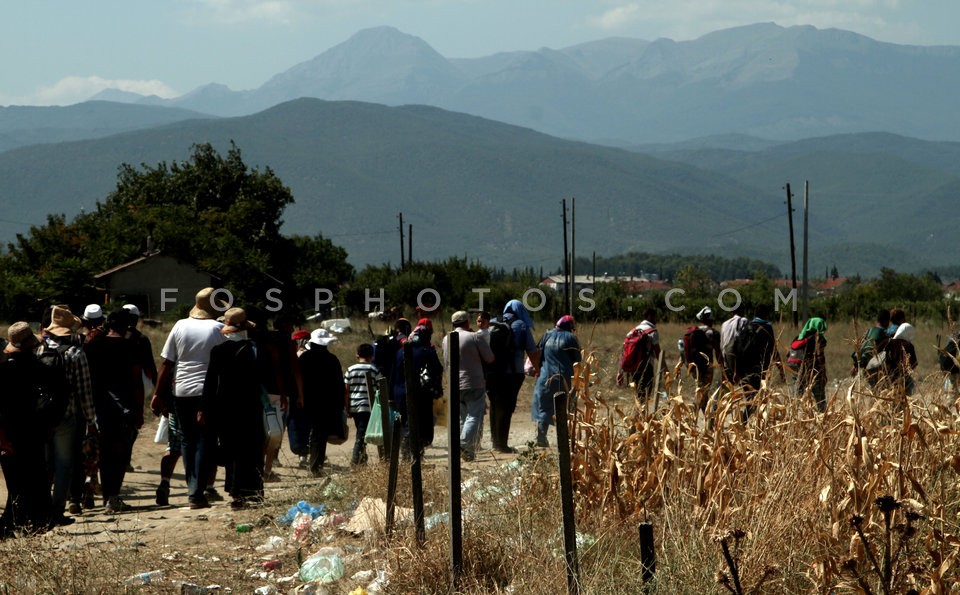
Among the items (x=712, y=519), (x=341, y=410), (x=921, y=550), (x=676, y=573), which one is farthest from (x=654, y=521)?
(x=341, y=410)

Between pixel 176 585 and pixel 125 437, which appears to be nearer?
pixel 176 585

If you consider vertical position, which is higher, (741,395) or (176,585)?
(741,395)

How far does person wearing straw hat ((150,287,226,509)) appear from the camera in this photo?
32.0 feet

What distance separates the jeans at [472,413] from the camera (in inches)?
504

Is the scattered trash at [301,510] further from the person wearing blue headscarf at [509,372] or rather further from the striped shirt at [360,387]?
the person wearing blue headscarf at [509,372]

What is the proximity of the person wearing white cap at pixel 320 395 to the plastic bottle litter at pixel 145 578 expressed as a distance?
5003mm

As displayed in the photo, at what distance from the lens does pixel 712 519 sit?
688cm

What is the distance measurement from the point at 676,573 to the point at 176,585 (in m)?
2.77

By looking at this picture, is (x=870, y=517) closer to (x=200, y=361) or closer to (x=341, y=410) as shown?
(x=200, y=361)

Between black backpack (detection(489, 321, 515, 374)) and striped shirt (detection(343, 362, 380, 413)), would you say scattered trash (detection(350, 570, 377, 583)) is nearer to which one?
striped shirt (detection(343, 362, 380, 413))

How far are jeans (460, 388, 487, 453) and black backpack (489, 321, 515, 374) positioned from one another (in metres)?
0.87

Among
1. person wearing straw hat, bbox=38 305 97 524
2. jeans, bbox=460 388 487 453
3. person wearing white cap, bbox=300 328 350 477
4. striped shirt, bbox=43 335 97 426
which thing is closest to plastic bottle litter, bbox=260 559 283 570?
person wearing straw hat, bbox=38 305 97 524

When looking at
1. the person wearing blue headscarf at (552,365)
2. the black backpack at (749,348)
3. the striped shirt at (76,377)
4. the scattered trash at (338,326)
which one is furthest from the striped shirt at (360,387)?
the scattered trash at (338,326)

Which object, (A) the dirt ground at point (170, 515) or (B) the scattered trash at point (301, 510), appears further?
(B) the scattered trash at point (301, 510)
